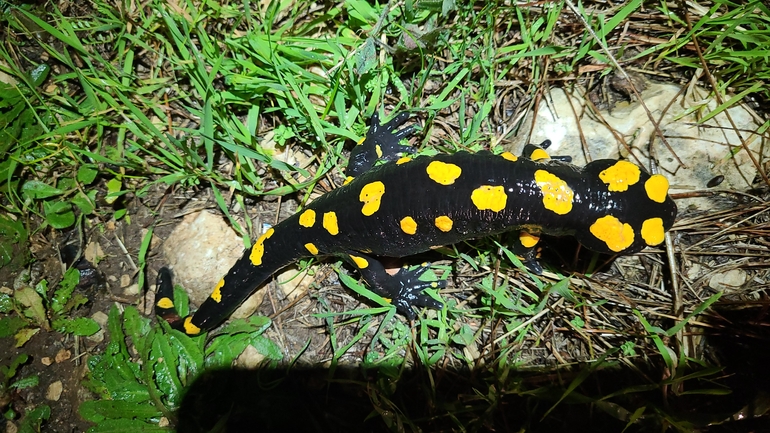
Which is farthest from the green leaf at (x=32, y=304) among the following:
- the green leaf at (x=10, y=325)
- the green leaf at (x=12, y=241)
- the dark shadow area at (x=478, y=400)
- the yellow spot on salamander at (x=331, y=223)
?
the yellow spot on salamander at (x=331, y=223)

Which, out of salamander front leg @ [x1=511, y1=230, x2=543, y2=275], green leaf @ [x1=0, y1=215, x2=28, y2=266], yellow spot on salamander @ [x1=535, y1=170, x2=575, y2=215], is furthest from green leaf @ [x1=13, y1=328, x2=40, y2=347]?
yellow spot on salamander @ [x1=535, y1=170, x2=575, y2=215]

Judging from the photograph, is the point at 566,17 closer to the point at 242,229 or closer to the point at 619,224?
the point at 619,224

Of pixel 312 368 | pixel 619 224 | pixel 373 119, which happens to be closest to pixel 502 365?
pixel 619 224

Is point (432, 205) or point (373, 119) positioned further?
point (373, 119)

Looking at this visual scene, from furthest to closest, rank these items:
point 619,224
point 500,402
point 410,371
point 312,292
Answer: point 312,292 → point 410,371 → point 500,402 → point 619,224

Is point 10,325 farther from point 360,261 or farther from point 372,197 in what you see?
point 372,197

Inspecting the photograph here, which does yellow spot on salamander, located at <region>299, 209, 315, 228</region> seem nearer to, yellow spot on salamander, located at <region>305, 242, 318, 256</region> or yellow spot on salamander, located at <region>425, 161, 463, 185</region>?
yellow spot on salamander, located at <region>305, 242, 318, 256</region>

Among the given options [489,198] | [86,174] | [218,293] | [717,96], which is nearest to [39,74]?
[86,174]

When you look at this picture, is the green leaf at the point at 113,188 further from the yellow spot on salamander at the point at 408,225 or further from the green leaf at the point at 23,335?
the yellow spot on salamander at the point at 408,225
